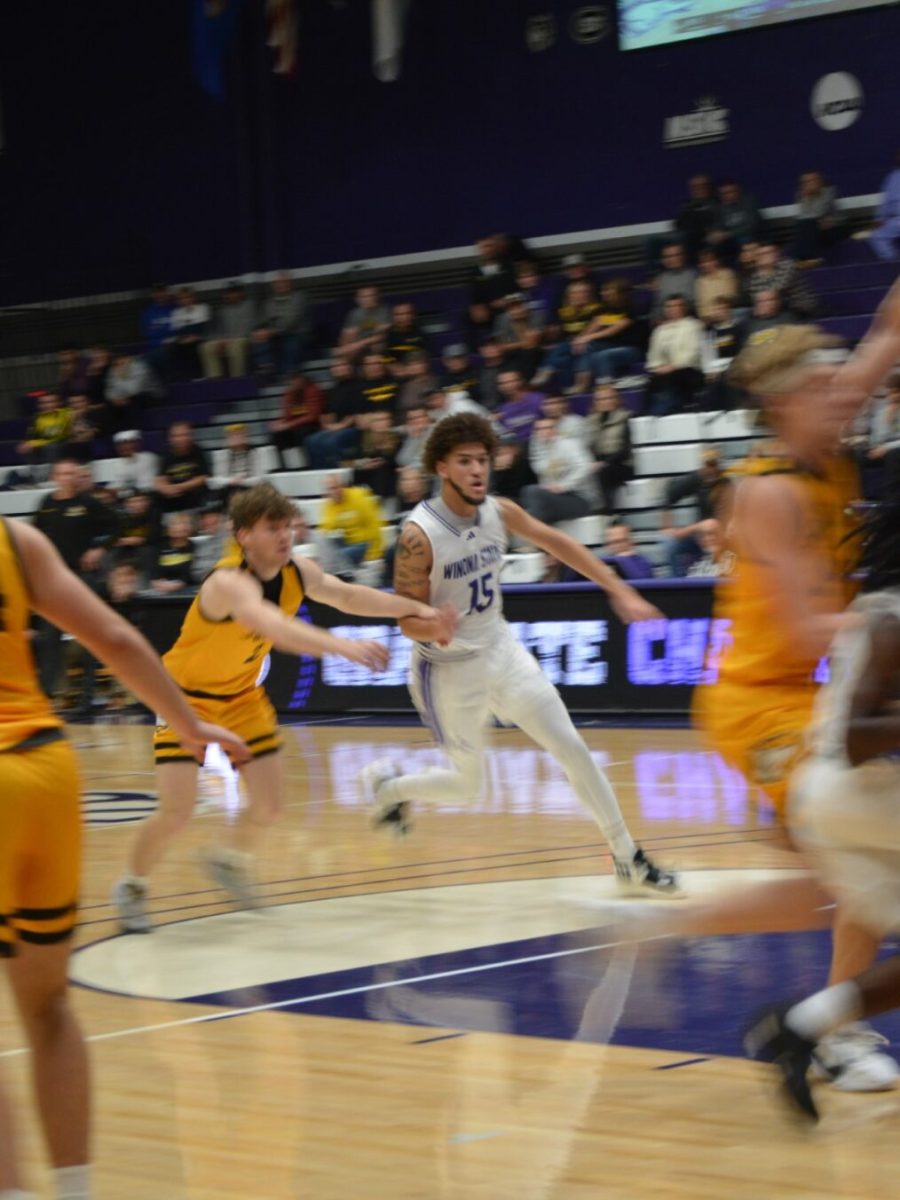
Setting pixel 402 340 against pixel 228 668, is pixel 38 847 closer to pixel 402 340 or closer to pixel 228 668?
pixel 228 668

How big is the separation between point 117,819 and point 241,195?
15044 mm

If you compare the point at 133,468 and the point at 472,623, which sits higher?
the point at 133,468

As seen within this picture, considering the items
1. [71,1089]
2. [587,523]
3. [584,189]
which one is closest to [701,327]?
[587,523]

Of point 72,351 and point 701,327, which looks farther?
point 72,351

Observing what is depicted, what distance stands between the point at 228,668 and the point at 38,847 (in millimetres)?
3735

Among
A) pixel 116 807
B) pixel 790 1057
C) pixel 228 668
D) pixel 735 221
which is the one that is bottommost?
pixel 116 807

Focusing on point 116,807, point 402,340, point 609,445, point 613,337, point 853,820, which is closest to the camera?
point 853,820

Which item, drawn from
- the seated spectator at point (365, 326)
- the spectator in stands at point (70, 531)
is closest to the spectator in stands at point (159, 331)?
the seated spectator at point (365, 326)

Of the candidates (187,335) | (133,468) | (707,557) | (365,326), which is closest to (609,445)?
(707,557)

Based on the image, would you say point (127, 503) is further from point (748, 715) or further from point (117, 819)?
point (748, 715)

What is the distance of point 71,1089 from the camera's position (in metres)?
3.43

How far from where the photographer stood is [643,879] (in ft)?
23.2

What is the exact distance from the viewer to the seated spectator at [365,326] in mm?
19203

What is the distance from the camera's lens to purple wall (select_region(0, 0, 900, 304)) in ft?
→ 64.4
